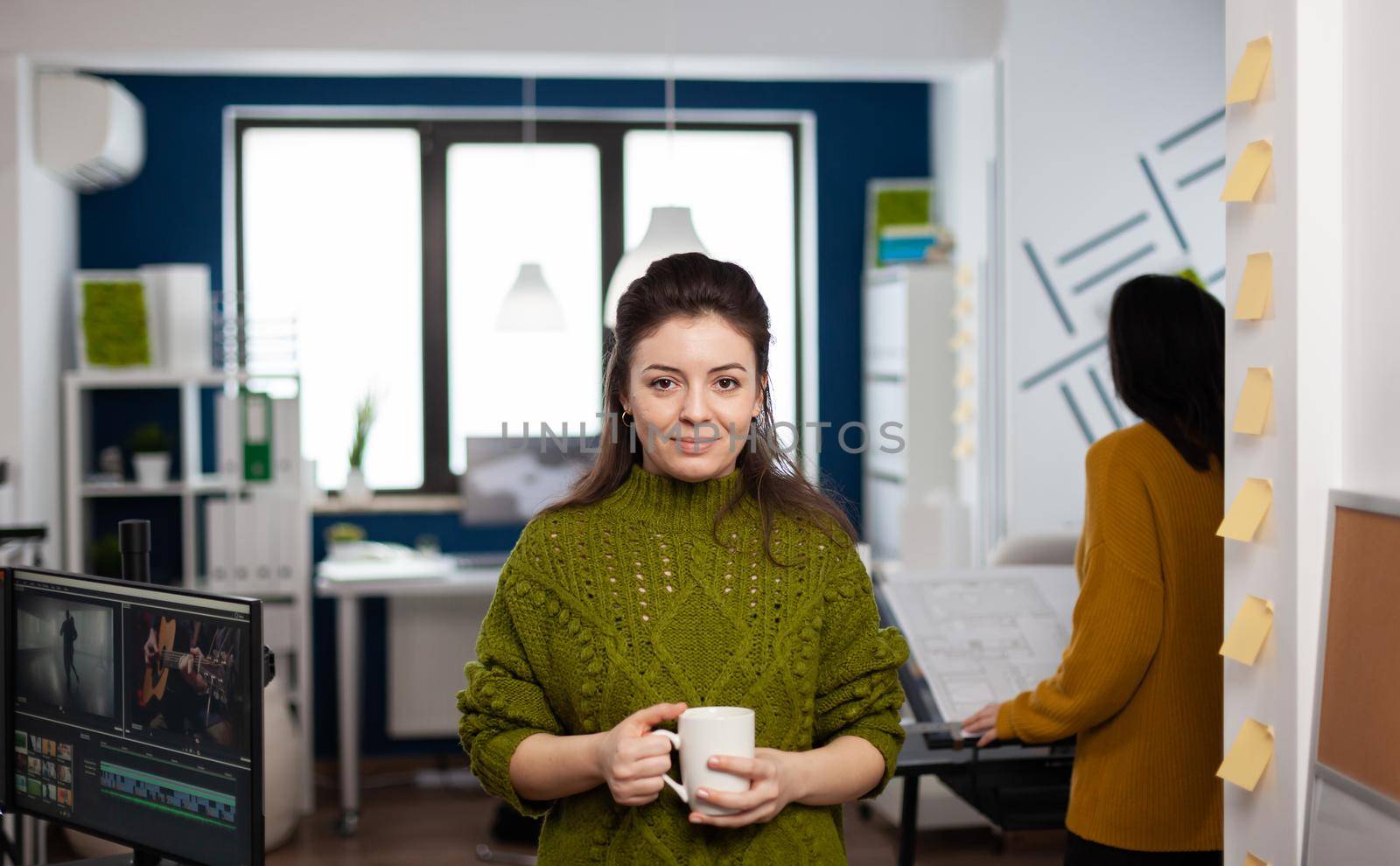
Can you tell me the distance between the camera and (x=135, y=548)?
1699mm

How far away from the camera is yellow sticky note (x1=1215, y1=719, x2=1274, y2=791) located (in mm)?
1538

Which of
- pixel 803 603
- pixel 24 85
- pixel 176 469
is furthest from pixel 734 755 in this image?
pixel 176 469

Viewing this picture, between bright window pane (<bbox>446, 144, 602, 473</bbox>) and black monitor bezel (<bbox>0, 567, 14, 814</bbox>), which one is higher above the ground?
bright window pane (<bbox>446, 144, 602, 473</bbox>)

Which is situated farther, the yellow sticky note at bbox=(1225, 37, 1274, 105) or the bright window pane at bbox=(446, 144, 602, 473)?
the bright window pane at bbox=(446, 144, 602, 473)

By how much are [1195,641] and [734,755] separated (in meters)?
1.05

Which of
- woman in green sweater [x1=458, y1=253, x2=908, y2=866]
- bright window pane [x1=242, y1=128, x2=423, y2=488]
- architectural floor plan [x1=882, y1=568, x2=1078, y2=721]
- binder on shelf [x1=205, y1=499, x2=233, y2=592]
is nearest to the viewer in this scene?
woman in green sweater [x1=458, y1=253, x2=908, y2=866]

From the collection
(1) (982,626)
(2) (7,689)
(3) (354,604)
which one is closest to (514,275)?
(3) (354,604)

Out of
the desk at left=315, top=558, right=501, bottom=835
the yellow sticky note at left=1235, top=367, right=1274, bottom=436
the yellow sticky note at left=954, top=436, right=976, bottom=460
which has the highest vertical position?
the yellow sticky note at left=1235, top=367, right=1274, bottom=436

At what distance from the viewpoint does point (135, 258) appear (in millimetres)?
4566

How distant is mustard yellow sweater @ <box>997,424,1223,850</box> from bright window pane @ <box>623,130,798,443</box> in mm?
3010

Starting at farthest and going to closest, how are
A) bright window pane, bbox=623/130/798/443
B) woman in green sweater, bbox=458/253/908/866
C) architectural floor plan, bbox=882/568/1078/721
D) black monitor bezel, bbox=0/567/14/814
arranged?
bright window pane, bbox=623/130/798/443
architectural floor plan, bbox=882/568/1078/721
black monitor bezel, bbox=0/567/14/814
woman in green sweater, bbox=458/253/908/866

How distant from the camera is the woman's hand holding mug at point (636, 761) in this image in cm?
115

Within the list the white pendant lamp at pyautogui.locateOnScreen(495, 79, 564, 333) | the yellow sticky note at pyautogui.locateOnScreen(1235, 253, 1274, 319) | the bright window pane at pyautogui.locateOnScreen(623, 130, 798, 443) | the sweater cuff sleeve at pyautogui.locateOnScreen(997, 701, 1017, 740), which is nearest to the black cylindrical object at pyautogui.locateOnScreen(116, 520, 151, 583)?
the sweater cuff sleeve at pyautogui.locateOnScreen(997, 701, 1017, 740)

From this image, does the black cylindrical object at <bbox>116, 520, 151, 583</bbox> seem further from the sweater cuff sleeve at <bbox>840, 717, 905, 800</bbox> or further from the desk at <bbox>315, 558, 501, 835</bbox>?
the desk at <bbox>315, 558, 501, 835</bbox>
